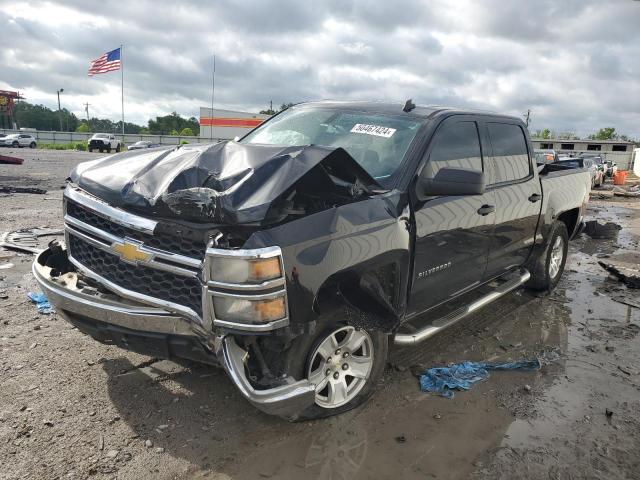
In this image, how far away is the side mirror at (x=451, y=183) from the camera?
3.18 metres

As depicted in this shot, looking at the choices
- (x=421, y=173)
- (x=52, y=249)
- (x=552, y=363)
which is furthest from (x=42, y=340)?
(x=552, y=363)

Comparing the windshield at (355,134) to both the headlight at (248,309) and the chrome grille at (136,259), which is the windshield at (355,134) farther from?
the chrome grille at (136,259)

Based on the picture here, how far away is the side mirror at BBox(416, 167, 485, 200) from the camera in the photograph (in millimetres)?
3180

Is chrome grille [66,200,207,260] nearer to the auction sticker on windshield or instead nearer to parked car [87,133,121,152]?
the auction sticker on windshield

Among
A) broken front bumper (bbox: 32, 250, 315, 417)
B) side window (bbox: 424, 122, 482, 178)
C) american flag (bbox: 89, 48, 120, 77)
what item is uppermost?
american flag (bbox: 89, 48, 120, 77)

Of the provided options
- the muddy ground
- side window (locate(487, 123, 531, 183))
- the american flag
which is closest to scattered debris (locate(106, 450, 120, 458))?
the muddy ground

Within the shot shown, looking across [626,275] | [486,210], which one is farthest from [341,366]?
[626,275]

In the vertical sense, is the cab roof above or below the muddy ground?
above

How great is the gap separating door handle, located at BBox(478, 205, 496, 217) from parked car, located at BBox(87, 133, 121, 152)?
4858 centimetres

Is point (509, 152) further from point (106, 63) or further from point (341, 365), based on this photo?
point (106, 63)

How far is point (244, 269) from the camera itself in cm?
234

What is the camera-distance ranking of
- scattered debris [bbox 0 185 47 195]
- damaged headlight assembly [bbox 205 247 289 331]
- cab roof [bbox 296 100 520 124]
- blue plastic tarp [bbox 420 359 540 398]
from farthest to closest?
scattered debris [bbox 0 185 47 195], cab roof [bbox 296 100 520 124], blue plastic tarp [bbox 420 359 540 398], damaged headlight assembly [bbox 205 247 289 331]

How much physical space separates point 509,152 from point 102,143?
48.3 meters

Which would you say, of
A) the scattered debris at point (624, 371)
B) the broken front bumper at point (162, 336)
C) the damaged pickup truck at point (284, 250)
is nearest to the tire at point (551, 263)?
the scattered debris at point (624, 371)
